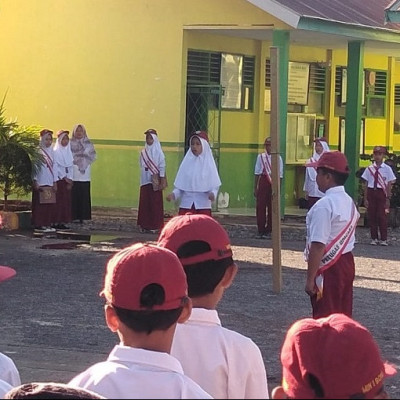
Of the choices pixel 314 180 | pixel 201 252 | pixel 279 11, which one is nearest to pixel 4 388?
pixel 201 252

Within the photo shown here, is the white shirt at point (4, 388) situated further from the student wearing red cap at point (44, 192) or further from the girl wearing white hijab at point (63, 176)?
the girl wearing white hijab at point (63, 176)

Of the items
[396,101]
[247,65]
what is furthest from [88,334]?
[396,101]

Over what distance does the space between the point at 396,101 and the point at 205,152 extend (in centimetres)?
1219

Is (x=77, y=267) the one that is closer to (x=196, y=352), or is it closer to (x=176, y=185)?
(x=176, y=185)

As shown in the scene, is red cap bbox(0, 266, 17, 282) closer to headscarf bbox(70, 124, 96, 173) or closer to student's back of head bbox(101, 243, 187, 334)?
student's back of head bbox(101, 243, 187, 334)

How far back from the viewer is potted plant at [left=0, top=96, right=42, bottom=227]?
19.0 m

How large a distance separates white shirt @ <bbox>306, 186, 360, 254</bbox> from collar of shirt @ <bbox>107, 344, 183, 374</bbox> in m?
4.51

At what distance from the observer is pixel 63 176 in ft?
63.4

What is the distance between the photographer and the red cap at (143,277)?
3137 mm

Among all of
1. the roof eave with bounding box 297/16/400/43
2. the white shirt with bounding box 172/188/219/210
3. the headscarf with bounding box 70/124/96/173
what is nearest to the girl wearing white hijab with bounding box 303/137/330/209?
the roof eave with bounding box 297/16/400/43

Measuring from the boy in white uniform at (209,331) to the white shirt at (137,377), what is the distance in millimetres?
823

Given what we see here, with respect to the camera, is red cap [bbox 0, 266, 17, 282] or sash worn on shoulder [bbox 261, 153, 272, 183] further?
sash worn on shoulder [bbox 261, 153, 272, 183]

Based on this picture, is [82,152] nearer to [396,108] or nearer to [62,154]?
[62,154]

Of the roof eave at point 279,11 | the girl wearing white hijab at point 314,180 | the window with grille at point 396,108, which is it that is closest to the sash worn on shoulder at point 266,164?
the girl wearing white hijab at point 314,180
